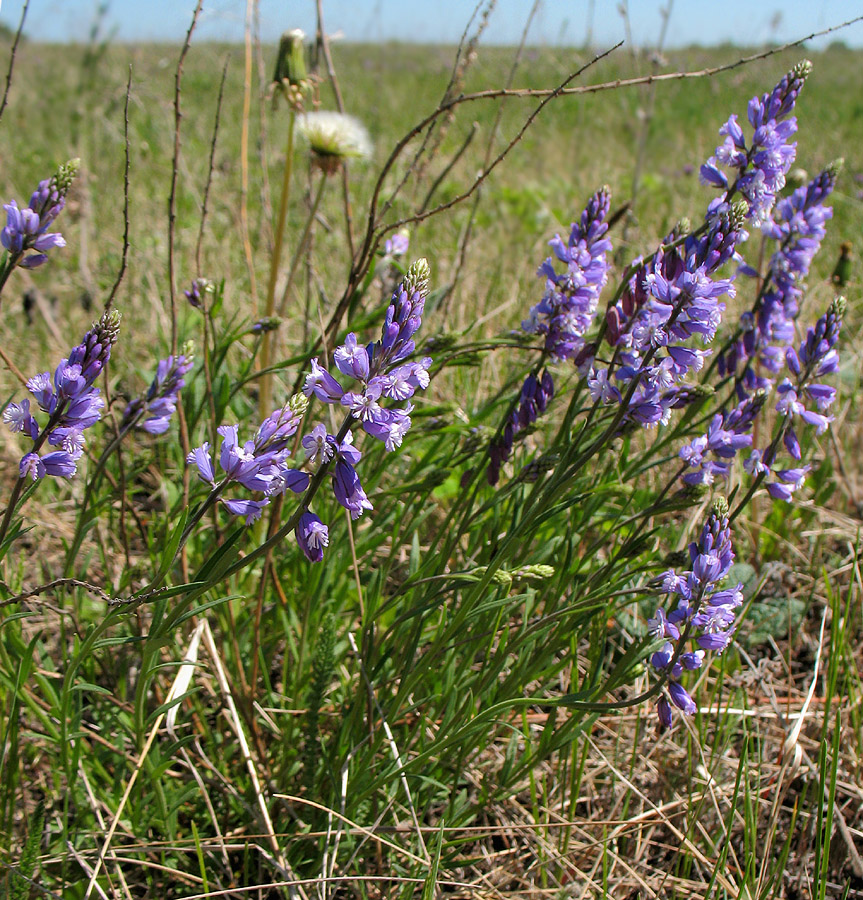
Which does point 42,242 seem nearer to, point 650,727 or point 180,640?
point 180,640

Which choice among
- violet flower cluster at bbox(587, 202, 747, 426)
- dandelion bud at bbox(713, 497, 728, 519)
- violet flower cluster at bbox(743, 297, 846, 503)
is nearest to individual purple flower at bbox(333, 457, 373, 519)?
violet flower cluster at bbox(587, 202, 747, 426)

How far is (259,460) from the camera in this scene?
1.17m

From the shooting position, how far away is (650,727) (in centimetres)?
220

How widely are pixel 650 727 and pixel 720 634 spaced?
0.79 m

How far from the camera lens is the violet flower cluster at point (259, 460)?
117 centimetres

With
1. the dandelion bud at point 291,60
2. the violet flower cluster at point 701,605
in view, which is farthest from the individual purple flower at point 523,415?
the dandelion bud at point 291,60

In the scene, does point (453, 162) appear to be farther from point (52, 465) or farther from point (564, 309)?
point (52, 465)

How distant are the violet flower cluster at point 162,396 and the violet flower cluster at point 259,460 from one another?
0.55 metres

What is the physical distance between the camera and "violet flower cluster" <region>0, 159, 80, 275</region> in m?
1.45

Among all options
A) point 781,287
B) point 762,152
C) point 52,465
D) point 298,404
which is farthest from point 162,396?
point 781,287

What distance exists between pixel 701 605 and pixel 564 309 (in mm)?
738

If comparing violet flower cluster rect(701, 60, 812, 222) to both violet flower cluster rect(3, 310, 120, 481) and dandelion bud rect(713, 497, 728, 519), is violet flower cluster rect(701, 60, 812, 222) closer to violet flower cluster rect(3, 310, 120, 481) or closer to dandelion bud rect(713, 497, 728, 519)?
dandelion bud rect(713, 497, 728, 519)

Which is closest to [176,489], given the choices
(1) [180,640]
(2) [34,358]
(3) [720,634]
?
(1) [180,640]

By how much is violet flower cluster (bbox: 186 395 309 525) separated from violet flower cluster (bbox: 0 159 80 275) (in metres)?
0.61
